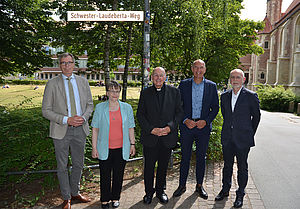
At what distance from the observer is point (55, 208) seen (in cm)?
374

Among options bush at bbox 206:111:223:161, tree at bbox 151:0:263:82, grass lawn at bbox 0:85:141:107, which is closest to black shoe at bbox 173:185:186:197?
bush at bbox 206:111:223:161

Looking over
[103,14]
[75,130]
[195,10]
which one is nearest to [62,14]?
[195,10]

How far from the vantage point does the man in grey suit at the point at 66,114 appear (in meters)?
3.54

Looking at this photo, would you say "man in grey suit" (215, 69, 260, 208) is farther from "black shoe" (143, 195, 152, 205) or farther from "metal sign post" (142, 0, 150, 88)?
"metal sign post" (142, 0, 150, 88)

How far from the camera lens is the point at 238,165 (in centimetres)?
403

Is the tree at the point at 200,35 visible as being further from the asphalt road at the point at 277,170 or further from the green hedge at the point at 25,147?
the green hedge at the point at 25,147

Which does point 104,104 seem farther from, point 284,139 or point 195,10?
point 284,139

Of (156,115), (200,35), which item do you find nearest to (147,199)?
(156,115)

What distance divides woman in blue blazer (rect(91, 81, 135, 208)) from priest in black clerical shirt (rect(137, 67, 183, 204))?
280mm

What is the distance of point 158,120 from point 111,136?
74cm

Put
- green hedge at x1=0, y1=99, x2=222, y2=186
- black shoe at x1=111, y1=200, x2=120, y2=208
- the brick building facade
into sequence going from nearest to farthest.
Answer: black shoe at x1=111, y1=200, x2=120, y2=208 → green hedge at x1=0, y1=99, x2=222, y2=186 → the brick building facade

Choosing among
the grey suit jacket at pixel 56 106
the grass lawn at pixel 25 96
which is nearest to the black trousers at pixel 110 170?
the grey suit jacket at pixel 56 106

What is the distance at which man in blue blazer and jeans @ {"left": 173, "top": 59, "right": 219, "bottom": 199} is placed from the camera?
4.24m

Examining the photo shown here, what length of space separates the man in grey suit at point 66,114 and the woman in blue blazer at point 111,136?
278mm
